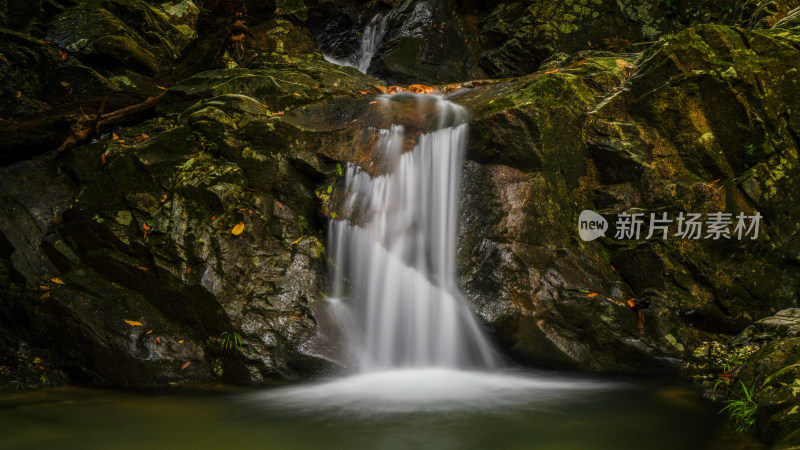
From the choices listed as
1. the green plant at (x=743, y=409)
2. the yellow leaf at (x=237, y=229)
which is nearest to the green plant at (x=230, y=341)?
the yellow leaf at (x=237, y=229)

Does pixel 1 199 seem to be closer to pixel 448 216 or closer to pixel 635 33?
pixel 448 216

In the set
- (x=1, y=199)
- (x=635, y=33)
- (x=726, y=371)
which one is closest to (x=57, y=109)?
(x=1, y=199)

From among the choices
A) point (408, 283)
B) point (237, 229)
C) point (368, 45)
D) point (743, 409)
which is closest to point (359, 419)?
point (408, 283)

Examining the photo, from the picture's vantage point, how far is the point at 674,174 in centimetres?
621

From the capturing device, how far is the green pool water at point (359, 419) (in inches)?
139

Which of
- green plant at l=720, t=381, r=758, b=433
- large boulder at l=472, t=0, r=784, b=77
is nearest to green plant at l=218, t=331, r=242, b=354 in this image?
green plant at l=720, t=381, r=758, b=433

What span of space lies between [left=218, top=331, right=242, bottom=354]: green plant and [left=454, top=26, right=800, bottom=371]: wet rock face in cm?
289

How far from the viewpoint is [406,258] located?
6.34 metres

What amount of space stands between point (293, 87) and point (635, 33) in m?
9.10

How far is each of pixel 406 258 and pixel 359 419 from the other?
2.64 m

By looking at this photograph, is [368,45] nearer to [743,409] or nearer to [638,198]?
[638,198]

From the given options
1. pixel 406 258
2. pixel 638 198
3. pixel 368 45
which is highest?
pixel 368 45

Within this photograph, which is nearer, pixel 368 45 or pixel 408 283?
pixel 408 283

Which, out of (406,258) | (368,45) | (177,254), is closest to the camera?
(177,254)
